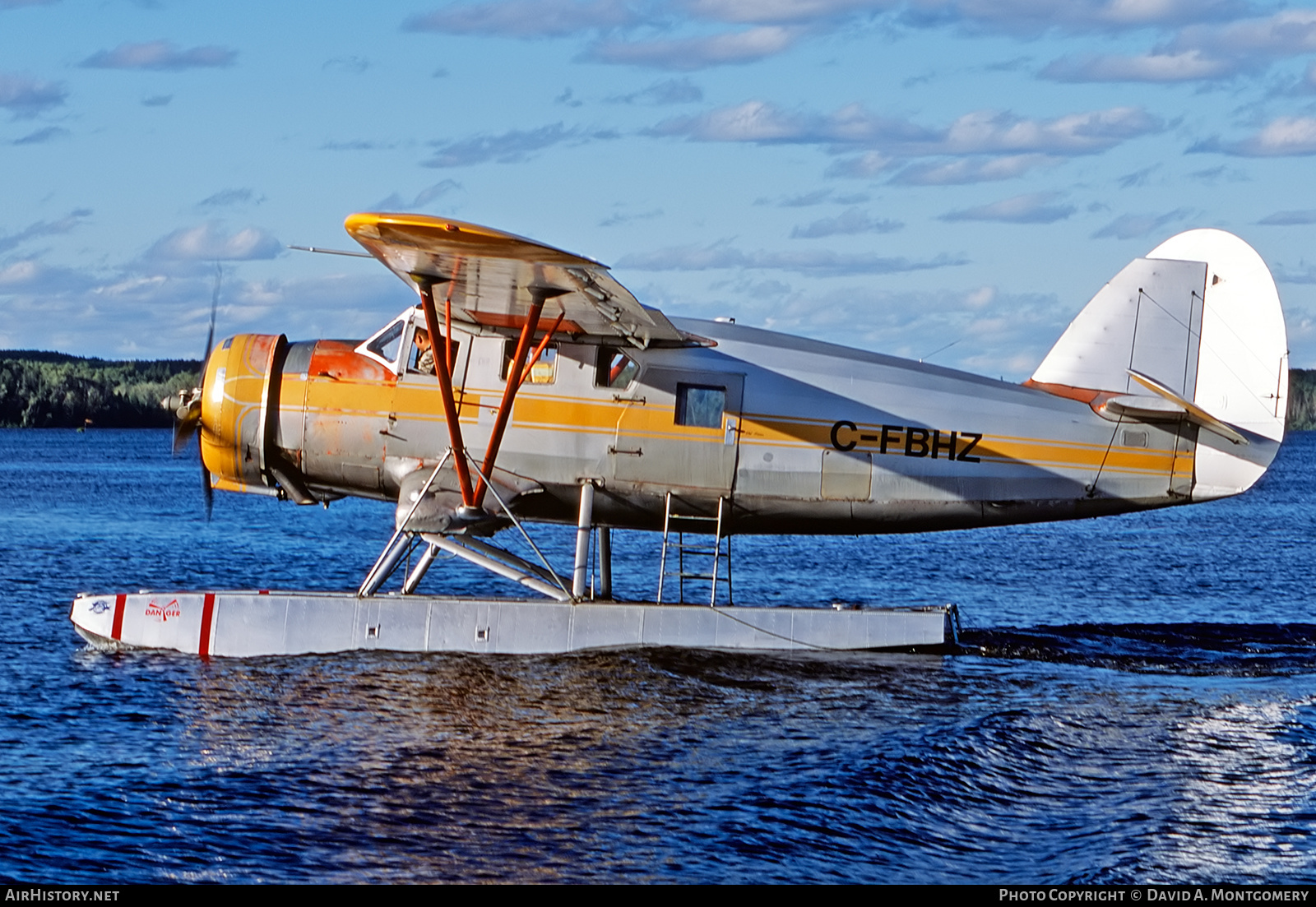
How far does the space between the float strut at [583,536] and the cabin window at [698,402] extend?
123cm

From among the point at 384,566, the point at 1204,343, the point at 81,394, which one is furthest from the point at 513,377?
the point at 81,394

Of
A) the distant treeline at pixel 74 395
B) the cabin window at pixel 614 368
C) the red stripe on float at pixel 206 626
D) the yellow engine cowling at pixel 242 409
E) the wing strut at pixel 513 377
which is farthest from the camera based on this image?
the distant treeline at pixel 74 395

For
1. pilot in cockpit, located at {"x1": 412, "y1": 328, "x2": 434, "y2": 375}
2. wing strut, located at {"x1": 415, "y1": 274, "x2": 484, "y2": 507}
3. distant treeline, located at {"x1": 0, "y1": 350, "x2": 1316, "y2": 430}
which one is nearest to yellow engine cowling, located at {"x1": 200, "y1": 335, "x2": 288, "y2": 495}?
pilot in cockpit, located at {"x1": 412, "y1": 328, "x2": 434, "y2": 375}

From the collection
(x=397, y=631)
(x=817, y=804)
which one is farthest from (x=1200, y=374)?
(x=397, y=631)

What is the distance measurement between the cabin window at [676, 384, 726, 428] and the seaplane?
0.8 inches

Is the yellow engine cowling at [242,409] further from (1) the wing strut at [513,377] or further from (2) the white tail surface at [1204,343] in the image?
(2) the white tail surface at [1204,343]

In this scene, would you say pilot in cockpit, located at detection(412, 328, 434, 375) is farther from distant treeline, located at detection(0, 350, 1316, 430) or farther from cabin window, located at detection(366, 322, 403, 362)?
distant treeline, located at detection(0, 350, 1316, 430)

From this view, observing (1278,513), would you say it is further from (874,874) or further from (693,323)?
(874,874)

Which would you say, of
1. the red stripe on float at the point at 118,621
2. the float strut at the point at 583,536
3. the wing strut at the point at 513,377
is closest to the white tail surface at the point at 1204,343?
the float strut at the point at 583,536

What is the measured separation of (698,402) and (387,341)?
3450 mm

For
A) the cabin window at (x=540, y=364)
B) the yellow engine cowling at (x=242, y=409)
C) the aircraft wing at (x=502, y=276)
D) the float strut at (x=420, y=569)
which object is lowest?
the float strut at (x=420, y=569)

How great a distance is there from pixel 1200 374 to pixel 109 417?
424ft

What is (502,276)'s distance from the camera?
14.0 meters

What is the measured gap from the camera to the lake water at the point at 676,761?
9.77 meters
